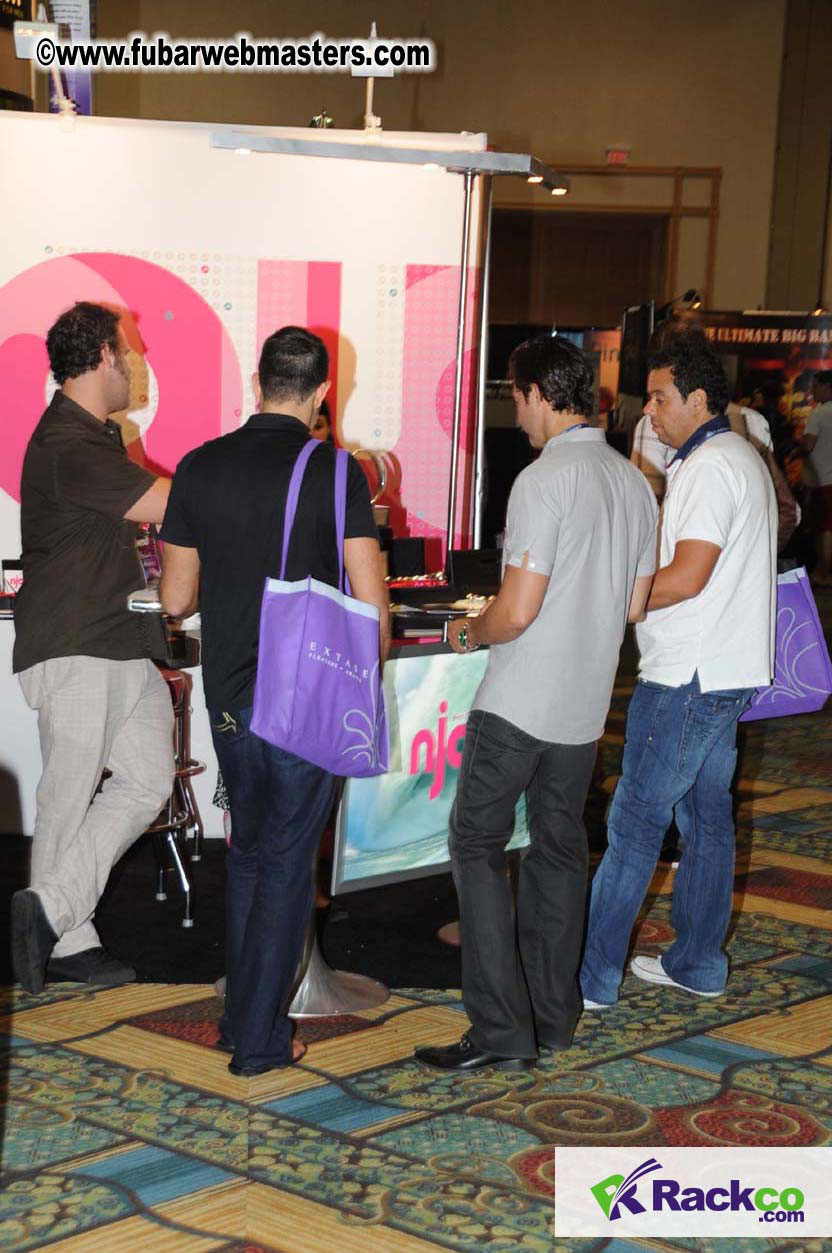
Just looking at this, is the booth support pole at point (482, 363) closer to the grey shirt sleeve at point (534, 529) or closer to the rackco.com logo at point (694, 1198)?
the grey shirt sleeve at point (534, 529)

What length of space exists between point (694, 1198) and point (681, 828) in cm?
104

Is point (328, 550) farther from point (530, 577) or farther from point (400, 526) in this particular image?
point (400, 526)

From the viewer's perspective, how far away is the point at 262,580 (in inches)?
102

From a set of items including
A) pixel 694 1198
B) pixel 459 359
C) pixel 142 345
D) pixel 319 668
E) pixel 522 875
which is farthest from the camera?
pixel 142 345

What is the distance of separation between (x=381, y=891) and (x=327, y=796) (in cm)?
144

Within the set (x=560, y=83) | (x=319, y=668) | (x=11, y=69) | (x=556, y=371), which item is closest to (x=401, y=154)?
(x=556, y=371)

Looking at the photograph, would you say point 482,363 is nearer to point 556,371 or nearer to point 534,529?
point 556,371

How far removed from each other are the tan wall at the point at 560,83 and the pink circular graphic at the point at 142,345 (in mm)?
7054

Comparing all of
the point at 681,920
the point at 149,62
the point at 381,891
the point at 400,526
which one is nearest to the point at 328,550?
the point at 681,920

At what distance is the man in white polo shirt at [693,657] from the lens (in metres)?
2.98

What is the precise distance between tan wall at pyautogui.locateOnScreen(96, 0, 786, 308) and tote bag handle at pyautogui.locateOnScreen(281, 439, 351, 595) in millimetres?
9514

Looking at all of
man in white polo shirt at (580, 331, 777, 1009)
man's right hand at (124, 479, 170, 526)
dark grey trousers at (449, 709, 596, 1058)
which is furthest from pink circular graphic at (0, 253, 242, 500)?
dark grey trousers at (449, 709, 596, 1058)

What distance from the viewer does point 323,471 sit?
2566 millimetres

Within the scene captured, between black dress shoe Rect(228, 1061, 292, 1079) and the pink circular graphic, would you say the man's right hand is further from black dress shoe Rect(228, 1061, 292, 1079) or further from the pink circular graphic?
the pink circular graphic
